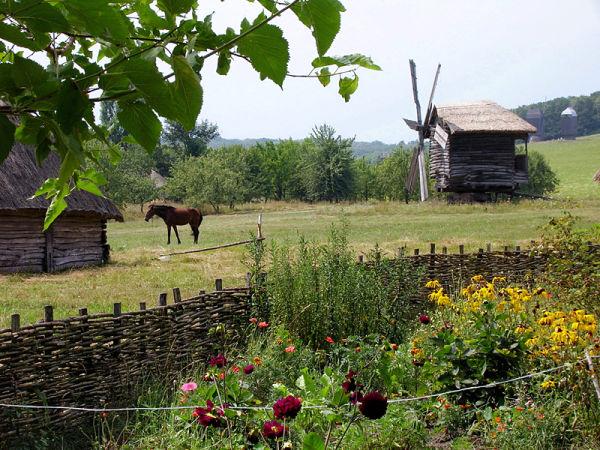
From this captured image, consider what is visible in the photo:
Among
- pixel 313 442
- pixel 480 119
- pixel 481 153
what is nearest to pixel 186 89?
pixel 313 442

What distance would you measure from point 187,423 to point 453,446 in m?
1.80

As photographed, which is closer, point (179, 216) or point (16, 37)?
point (16, 37)

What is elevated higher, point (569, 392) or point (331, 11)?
point (331, 11)

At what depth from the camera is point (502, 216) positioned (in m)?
28.5

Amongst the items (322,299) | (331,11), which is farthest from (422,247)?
(331,11)

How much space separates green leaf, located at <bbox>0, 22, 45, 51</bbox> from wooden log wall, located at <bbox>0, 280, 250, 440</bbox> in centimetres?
475

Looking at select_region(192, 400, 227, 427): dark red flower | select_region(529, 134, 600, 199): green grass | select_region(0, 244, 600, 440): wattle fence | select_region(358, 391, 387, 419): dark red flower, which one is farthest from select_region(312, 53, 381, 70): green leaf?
select_region(529, 134, 600, 199): green grass

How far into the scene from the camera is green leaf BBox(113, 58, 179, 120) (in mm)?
862

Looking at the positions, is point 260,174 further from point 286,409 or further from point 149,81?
point 149,81

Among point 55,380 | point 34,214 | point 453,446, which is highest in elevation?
point 34,214

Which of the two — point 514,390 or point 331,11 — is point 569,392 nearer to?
point 514,390

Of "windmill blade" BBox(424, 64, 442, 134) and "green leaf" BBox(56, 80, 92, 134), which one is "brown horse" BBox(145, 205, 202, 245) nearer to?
"windmill blade" BBox(424, 64, 442, 134)

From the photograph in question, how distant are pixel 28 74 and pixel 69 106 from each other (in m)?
0.08

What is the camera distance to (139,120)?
96 centimetres
